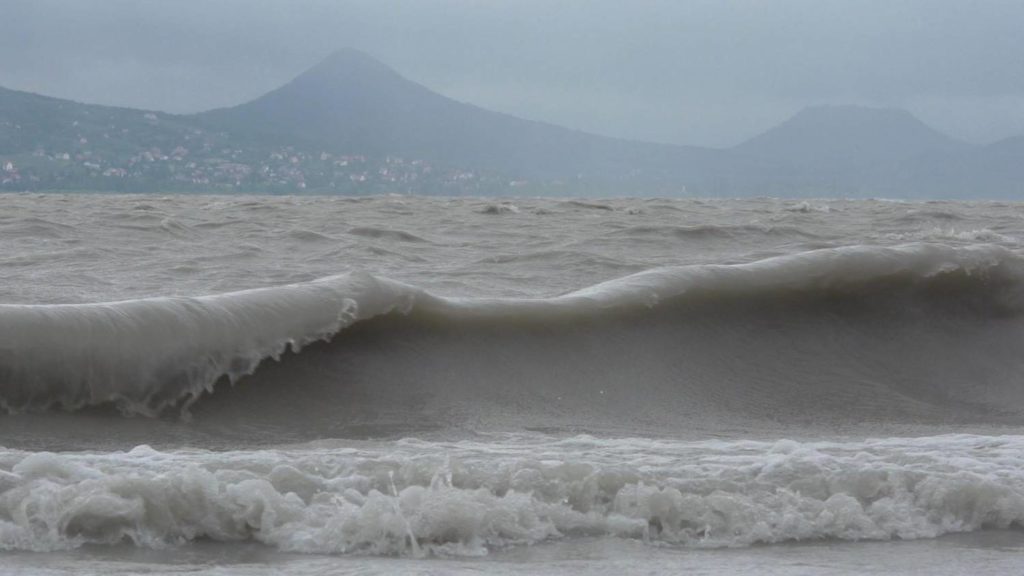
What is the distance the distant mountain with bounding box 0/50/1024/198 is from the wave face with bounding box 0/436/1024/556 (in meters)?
43.4

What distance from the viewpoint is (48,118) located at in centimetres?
6775

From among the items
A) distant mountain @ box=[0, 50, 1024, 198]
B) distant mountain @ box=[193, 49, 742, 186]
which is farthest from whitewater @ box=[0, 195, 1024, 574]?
distant mountain @ box=[193, 49, 742, 186]

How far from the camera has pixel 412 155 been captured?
82.0 meters

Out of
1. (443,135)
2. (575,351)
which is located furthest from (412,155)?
(575,351)

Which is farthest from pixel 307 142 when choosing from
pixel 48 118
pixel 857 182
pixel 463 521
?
pixel 463 521

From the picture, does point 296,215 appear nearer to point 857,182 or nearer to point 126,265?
point 126,265

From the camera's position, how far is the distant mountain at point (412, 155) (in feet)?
176

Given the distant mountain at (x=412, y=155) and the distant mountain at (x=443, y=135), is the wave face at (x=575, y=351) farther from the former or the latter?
the distant mountain at (x=443, y=135)

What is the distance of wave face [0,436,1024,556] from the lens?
2682 millimetres

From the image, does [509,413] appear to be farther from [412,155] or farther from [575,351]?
[412,155]

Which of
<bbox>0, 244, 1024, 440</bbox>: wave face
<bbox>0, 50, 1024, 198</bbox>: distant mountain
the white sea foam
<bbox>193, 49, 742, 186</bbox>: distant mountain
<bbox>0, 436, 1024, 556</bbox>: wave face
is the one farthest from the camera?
<bbox>193, 49, 742, 186</bbox>: distant mountain

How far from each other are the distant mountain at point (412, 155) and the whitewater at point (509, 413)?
135 ft

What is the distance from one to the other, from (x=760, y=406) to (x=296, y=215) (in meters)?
9.11

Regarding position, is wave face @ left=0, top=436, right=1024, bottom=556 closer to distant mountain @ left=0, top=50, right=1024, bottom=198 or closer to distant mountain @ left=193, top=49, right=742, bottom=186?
distant mountain @ left=0, top=50, right=1024, bottom=198
